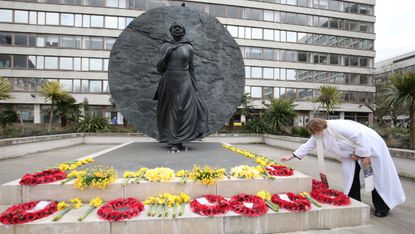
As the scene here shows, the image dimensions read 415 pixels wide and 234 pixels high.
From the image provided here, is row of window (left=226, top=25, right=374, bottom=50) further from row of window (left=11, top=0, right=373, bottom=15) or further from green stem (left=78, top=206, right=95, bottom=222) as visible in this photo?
green stem (left=78, top=206, right=95, bottom=222)

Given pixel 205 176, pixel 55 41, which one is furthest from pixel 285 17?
pixel 205 176

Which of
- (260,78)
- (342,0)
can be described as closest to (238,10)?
(260,78)

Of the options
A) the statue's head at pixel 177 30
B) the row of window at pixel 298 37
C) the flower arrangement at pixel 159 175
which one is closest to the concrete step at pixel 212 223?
the flower arrangement at pixel 159 175

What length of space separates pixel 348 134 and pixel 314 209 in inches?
52.0

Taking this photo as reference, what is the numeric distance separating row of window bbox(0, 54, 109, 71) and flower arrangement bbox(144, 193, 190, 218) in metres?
32.1

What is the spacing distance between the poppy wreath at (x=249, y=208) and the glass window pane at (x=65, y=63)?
112 feet

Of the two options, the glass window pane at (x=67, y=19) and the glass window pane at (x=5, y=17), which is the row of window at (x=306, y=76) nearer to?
the glass window pane at (x=67, y=19)

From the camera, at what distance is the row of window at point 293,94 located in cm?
3550

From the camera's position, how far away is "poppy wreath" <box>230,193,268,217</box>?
325 centimetres

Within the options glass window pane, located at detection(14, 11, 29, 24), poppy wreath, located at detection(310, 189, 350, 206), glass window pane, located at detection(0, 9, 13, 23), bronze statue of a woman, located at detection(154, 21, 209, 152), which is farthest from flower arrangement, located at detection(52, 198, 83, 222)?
glass window pane, located at detection(0, 9, 13, 23)

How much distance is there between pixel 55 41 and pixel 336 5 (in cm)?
4145

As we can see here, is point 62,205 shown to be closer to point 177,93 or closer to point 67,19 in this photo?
point 177,93

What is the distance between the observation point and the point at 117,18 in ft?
105

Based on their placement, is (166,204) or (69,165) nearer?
(166,204)
